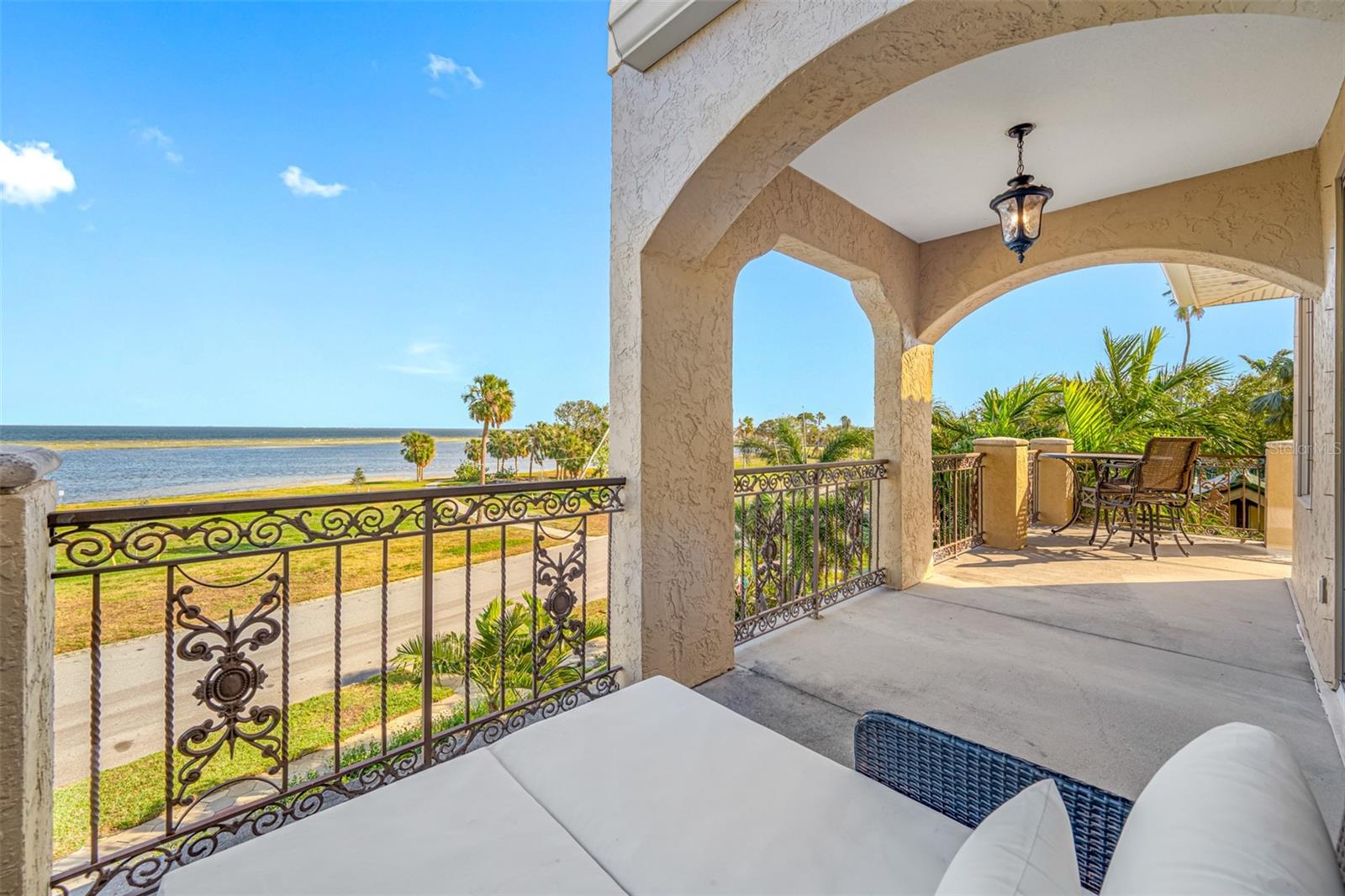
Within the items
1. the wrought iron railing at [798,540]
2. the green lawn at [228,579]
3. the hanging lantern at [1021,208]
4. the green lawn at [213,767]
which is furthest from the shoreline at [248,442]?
the hanging lantern at [1021,208]

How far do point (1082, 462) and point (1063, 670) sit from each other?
15.9 feet

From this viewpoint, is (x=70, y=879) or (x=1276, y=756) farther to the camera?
(x=70, y=879)

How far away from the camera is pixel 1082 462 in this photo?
6551mm

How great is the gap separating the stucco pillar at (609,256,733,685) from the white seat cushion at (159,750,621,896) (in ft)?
4.45

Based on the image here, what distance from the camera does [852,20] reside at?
5.81 feet

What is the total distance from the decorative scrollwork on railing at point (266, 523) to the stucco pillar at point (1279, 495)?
6.50 meters

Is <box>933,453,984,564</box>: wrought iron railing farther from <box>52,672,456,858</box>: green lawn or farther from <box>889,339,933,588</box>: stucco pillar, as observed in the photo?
<box>52,672,456,858</box>: green lawn

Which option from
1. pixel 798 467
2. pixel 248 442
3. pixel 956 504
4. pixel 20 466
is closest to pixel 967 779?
pixel 20 466

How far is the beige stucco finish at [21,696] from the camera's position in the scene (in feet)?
3.60

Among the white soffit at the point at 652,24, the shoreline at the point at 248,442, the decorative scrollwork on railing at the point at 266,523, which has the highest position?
the white soffit at the point at 652,24

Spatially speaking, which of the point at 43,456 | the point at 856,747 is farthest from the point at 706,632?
the point at 43,456

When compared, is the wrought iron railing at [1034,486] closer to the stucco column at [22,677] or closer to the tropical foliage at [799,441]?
the tropical foliage at [799,441]

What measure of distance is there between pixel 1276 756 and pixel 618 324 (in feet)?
7.57

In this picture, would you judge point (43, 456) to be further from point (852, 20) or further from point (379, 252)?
point (379, 252)
